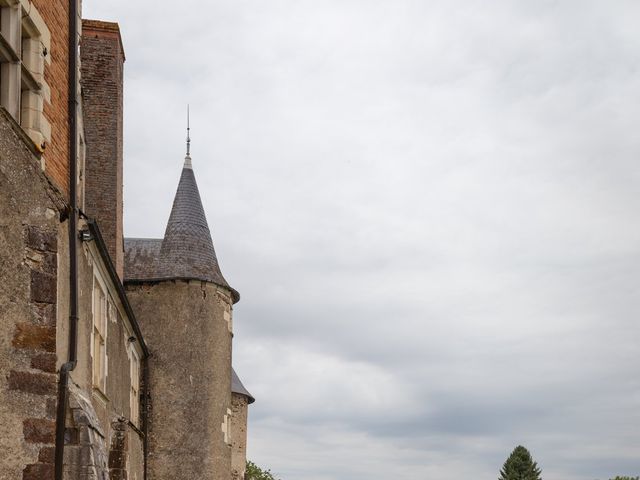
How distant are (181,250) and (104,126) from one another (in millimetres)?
4382

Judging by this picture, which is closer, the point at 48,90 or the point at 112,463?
the point at 48,90

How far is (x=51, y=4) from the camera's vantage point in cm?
1059

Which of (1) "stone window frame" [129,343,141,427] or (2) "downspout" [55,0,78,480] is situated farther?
(1) "stone window frame" [129,343,141,427]

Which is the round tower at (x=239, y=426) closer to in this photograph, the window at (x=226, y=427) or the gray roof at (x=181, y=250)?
the window at (x=226, y=427)

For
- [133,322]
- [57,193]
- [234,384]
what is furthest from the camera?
[234,384]

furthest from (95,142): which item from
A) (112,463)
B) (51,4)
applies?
(51,4)

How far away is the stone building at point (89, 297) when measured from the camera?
8180 mm

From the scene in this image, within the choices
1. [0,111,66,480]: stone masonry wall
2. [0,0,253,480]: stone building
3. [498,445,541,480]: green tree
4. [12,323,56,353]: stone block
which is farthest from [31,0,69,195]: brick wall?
[498,445,541,480]: green tree

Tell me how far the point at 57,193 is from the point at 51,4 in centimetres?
272

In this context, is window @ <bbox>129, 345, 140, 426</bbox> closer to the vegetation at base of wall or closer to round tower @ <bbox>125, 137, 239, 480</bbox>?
round tower @ <bbox>125, 137, 239, 480</bbox>

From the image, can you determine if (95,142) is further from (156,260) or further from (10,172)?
(10,172)

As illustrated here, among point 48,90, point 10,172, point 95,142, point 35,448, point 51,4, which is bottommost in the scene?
point 35,448

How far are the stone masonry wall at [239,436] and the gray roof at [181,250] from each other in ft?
20.7

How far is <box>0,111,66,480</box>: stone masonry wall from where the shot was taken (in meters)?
7.98
